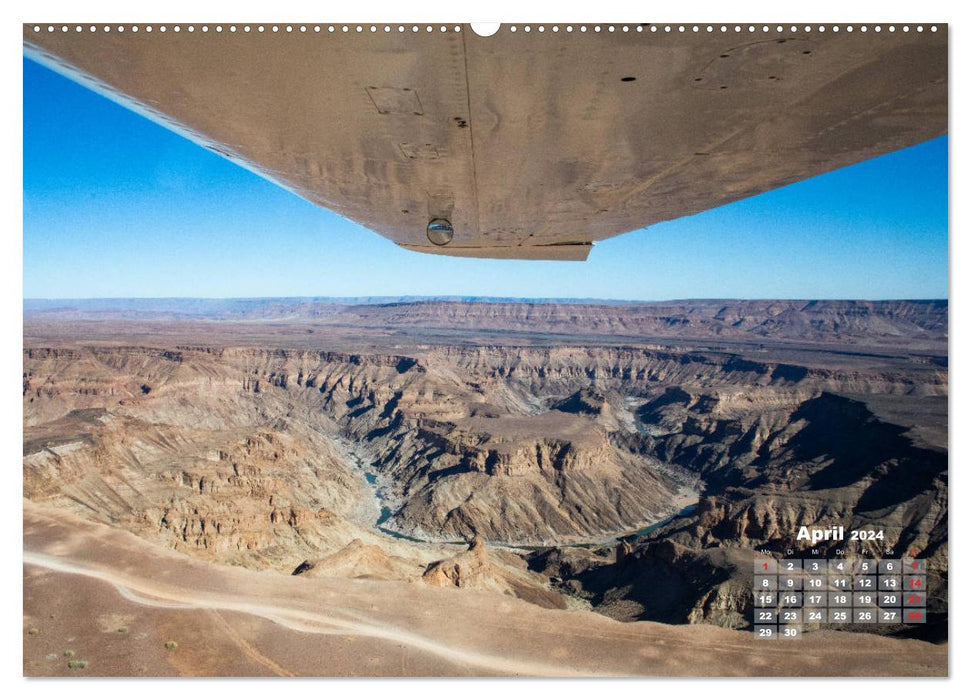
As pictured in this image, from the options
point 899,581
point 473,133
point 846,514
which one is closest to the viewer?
point 473,133

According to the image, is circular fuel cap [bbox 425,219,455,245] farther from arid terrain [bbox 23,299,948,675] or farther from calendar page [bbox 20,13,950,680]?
arid terrain [bbox 23,299,948,675]

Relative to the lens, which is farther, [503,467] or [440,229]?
[503,467]

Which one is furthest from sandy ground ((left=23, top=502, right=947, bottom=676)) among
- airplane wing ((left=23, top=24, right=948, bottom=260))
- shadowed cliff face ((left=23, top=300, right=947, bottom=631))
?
airplane wing ((left=23, top=24, right=948, bottom=260))

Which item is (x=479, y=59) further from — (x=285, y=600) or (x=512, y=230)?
(x=285, y=600)

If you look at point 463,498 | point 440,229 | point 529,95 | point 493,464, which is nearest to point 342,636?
point 440,229

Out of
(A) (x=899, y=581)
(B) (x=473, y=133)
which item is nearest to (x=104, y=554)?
(B) (x=473, y=133)

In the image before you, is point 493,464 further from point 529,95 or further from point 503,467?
point 529,95
